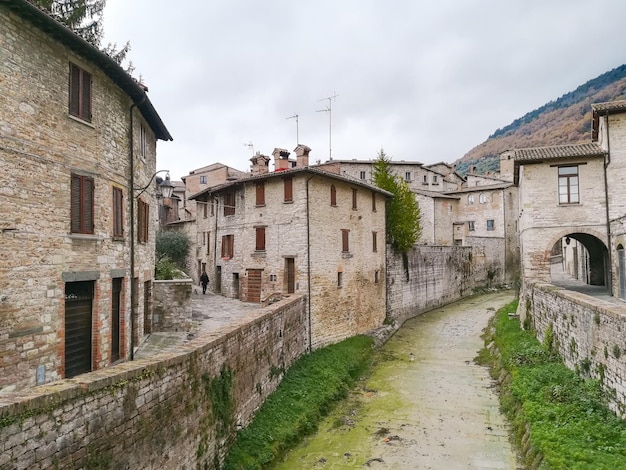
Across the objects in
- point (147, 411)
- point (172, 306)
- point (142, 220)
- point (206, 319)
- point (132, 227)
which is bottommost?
point (206, 319)

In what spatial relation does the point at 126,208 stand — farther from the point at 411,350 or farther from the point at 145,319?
the point at 411,350

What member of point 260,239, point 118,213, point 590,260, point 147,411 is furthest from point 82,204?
point 590,260

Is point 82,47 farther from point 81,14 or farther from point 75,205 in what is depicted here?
point 81,14

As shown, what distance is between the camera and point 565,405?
10.5 metres

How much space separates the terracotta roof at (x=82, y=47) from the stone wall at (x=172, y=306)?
6451mm

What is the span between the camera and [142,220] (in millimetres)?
14680

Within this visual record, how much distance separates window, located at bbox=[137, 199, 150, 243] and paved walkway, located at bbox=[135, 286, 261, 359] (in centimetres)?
366

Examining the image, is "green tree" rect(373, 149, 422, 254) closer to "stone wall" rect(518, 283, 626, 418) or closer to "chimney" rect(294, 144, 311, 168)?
"chimney" rect(294, 144, 311, 168)

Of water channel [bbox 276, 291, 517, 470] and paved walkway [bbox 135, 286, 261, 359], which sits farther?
paved walkway [bbox 135, 286, 261, 359]

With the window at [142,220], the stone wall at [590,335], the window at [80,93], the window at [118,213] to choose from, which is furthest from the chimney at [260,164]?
the stone wall at [590,335]

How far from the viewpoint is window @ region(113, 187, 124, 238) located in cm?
1198

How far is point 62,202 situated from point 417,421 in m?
12.4

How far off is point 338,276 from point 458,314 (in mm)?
13487

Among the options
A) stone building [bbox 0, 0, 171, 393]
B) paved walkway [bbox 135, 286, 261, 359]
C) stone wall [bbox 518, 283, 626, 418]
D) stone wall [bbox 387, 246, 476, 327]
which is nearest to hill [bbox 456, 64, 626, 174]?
stone wall [bbox 387, 246, 476, 327]
